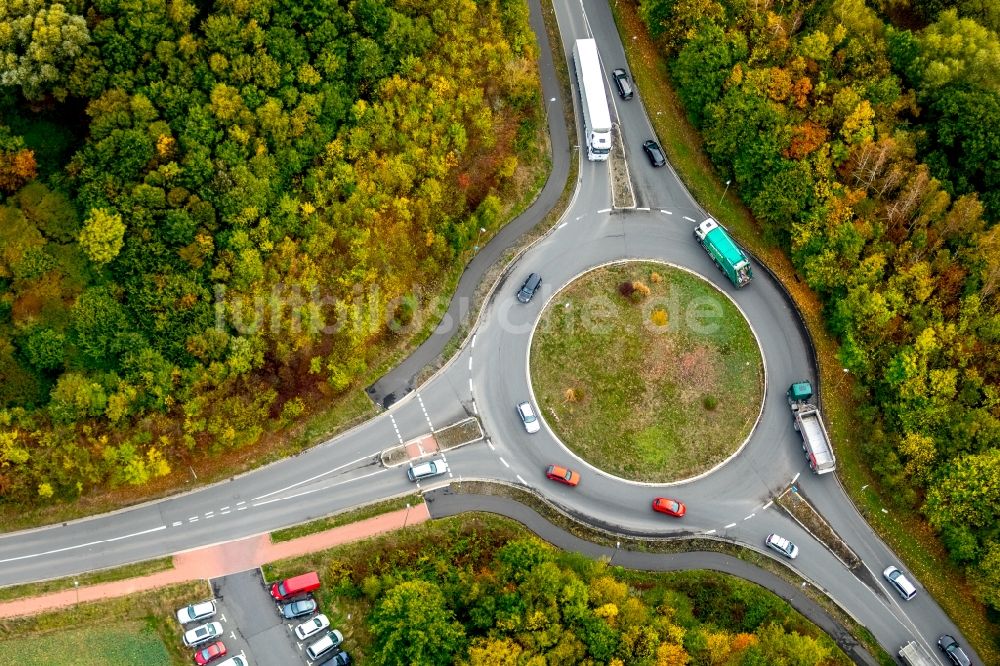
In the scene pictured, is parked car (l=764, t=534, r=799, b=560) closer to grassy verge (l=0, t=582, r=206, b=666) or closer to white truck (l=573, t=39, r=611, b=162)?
white truck (l=573, t=39, r=611, b=162)

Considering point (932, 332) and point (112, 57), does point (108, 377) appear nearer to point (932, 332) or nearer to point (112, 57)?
point (112, 57)

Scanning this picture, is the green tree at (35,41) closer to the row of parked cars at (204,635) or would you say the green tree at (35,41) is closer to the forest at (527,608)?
the row of parked cars at (204,635)

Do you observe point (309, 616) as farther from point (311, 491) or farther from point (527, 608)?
point (527, 608)

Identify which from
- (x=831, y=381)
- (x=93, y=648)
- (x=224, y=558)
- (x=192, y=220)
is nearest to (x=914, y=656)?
(x=831, y=381)

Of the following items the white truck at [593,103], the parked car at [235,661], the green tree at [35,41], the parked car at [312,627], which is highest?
the green tree at [35,41]

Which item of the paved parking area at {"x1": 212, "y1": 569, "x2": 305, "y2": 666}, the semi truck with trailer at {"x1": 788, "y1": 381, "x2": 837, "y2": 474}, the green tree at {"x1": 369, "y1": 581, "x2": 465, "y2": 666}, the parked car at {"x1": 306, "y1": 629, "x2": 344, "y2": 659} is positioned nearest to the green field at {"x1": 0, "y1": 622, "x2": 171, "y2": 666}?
the paved parking area at {"x1": 212, "y1": 569, "x2": 305, "y2": 666}

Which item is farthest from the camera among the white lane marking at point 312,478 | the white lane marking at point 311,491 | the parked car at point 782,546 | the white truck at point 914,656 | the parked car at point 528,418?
the parked car at point 528,418

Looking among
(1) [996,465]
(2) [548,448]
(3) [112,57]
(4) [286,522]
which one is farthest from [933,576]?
(3) [112,57]

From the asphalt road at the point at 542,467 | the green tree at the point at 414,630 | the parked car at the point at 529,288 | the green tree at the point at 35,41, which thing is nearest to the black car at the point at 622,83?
the asphalt road at the point at 542,467
